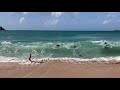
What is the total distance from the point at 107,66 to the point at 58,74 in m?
4.92

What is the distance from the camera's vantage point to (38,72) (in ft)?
58.3

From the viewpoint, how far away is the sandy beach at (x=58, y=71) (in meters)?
16.5

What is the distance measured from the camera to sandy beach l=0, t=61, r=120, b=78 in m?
16.5

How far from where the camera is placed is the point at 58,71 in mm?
18141
